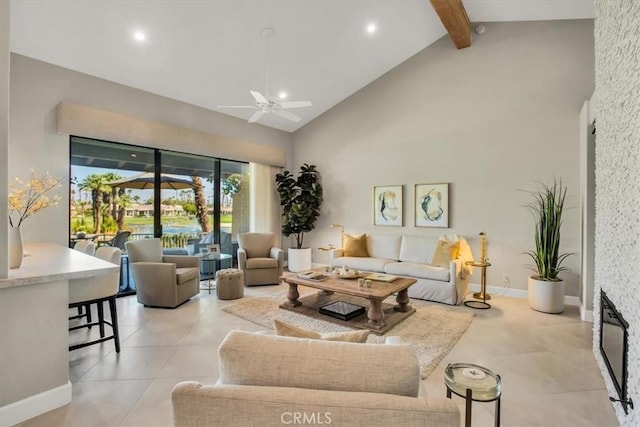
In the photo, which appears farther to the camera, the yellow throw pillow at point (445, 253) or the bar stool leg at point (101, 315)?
the yellow throw pillow at point (445, 253)

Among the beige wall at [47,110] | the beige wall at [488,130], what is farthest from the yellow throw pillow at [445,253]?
the beige wall at [47,110]

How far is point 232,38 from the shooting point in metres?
4.15

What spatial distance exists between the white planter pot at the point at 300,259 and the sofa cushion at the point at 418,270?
205 centimetres

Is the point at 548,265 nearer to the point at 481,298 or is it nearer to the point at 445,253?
the point at 481,298

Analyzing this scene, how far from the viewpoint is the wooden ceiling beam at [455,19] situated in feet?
13.3

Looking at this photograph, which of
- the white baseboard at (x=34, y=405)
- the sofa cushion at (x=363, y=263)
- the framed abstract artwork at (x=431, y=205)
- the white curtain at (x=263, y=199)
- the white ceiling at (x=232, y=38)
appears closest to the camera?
the white baseboard at (x=34, y=405)

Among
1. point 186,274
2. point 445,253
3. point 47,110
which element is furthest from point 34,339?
point 445,253

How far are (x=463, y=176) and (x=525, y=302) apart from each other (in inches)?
81.1

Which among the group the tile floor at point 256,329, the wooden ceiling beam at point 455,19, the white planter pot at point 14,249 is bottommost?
the tile floor at point 256,329

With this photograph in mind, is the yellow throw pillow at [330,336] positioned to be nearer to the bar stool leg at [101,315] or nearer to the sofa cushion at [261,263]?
the bar stool leg at [101,315]

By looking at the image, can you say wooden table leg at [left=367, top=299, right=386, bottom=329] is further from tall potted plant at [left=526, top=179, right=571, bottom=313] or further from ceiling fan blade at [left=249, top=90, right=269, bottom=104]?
ceiling fan blade at [left=249, top=90, right=269, bottom=104]

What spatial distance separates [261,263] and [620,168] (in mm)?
4565

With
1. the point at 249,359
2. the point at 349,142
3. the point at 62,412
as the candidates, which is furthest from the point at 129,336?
the point at 349,142

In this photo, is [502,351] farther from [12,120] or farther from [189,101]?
[12,120]
